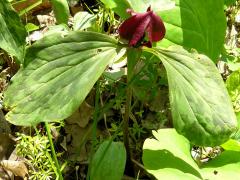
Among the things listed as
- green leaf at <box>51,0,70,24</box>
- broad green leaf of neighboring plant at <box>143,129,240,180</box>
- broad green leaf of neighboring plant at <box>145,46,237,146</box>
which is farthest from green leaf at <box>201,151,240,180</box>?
green leaf at <box>51,0,70,24</box>

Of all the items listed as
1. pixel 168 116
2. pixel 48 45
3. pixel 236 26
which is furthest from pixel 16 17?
pixel 236 26

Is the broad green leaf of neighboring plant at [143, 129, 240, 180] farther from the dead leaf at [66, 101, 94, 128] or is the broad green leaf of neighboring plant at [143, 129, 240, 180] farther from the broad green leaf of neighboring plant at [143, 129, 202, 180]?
the dead leaf at [66, 101, 94, 128]

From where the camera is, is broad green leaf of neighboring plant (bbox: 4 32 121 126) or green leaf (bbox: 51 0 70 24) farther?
green leaf (bbox: 51 0 70 24)

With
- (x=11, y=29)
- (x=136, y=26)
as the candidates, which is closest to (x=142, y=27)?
(x=136, y=26)

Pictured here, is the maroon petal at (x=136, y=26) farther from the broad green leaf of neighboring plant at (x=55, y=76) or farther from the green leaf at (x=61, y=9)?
the green leaf at (x=61, y=9)

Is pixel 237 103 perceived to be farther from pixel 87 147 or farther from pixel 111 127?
pixel 87 147

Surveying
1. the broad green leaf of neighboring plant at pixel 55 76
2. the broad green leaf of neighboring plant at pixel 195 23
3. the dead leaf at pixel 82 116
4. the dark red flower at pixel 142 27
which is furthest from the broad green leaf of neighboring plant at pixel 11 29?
the dead leaf at pixel 82 116

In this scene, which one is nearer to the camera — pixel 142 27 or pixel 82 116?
pixel 142 27

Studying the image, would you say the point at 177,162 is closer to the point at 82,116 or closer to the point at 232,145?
the point at 232,145
